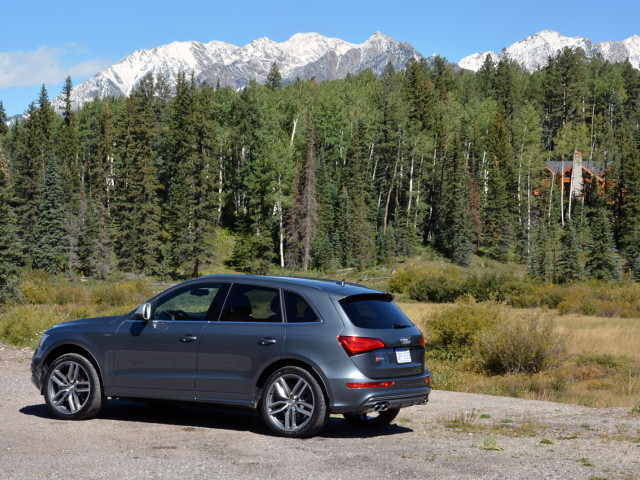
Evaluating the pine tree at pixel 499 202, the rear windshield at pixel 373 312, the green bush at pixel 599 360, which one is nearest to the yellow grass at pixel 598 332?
Answer: the green bush at pixel 599 360

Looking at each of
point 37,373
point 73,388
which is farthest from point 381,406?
point 37,373

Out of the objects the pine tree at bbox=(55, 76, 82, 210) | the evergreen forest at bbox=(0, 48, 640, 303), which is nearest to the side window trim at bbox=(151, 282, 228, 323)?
the evergreen forest at bbox=(0, 48, 640, 303)

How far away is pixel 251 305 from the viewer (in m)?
7.96

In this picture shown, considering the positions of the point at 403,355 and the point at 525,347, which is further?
the point at 525,347

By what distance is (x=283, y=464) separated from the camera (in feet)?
21.1

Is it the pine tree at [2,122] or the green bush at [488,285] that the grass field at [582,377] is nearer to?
the green bush at [488,285]

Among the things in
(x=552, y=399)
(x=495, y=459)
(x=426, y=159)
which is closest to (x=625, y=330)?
(x=552, y=399)

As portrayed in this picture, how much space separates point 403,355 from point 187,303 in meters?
2.53

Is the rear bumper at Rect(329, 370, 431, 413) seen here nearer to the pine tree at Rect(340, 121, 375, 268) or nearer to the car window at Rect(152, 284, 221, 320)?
the car window at Rect(152, 284, 221, 320)

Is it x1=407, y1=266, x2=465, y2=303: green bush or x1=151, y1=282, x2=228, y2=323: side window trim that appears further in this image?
x1=407, y1=266, x2=465, y2=303: green bush

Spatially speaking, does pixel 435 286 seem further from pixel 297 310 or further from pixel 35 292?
pixel 297 310

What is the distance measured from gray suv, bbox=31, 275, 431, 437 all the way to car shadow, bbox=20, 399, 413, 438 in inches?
13.0

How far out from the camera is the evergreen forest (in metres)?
66.0

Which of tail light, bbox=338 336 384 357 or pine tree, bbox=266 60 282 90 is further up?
pine tree, bbox=266 60 282 90
